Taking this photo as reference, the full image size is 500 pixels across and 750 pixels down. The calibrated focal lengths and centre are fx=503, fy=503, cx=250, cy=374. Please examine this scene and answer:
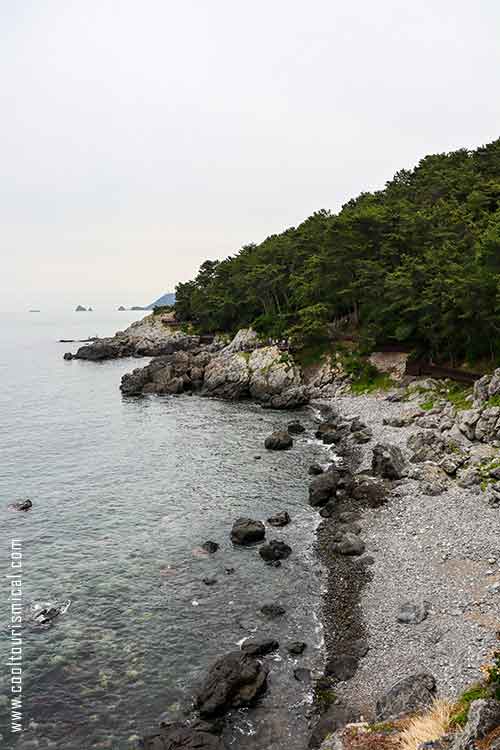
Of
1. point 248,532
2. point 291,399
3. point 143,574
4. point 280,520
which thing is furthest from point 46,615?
point 291,399

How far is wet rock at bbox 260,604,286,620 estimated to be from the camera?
86.4 feet

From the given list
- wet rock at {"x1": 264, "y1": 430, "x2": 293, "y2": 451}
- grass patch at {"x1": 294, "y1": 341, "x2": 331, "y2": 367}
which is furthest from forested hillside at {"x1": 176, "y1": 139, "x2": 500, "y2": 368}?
wet rock at {"x1": 264, "y1": 430, "x2": 293, "y2": 451}

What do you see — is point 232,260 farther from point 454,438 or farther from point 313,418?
point 454,438

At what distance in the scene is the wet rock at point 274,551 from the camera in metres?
32.0

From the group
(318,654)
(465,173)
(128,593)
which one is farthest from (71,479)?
(465,173)

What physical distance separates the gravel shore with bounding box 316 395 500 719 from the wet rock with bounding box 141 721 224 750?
5.40 m

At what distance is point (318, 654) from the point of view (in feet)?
76.8

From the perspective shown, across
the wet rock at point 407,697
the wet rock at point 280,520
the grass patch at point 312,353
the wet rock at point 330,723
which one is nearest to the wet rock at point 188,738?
the wet rock at point 330,723

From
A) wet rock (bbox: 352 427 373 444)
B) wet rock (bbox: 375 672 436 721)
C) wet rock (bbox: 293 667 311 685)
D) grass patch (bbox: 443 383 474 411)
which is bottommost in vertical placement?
A: wet rock (bbox: 293 667 311 685)

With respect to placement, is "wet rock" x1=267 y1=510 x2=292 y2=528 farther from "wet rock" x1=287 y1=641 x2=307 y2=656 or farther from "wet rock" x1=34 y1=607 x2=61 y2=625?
"wet rock" x1=34 y1=607 x2=61 y2=625

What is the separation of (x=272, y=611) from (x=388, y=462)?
1829 cm

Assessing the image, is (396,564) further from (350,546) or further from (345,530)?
(345,530)

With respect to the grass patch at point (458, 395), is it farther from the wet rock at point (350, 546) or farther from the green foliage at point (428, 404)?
the wet rock at point (350, 546)

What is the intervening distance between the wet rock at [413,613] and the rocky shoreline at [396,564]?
0.19ft
